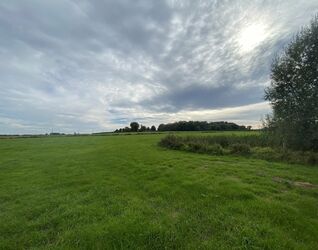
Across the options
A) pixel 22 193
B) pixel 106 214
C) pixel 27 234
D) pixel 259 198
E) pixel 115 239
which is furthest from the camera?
pixel 22 193

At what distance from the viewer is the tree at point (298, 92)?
11375mm

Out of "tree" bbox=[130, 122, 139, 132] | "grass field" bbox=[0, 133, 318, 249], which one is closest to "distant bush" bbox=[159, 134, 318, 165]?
"grass field" bbox=[0, 133, 318, 249]

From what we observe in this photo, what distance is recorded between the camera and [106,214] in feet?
18.6

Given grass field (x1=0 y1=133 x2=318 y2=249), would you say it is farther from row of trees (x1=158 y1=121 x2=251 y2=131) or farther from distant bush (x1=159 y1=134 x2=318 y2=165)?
row of trees (x1=158 y1=121 x2=251 y2=131)

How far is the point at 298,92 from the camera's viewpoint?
479 inches

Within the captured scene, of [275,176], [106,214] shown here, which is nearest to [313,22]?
[275,176]

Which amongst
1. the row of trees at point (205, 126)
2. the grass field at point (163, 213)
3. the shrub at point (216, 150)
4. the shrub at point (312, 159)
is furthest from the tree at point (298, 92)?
the row of trees at point (205, 126)

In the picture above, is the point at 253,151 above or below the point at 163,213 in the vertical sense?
above

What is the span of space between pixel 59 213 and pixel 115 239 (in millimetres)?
2492

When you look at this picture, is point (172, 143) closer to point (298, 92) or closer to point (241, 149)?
point (241, 149)

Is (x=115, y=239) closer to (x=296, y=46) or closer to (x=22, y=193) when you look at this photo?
(x=22, y=193)

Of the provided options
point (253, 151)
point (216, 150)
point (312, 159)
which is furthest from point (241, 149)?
point (312, 159)

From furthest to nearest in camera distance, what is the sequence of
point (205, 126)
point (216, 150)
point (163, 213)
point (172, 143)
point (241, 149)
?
point (205, 126)
point (172, 143)
point (216, 150)
point (241, 149)
point (163, 213)

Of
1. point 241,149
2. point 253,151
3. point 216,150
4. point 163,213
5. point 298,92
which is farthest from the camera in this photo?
point 216,150
